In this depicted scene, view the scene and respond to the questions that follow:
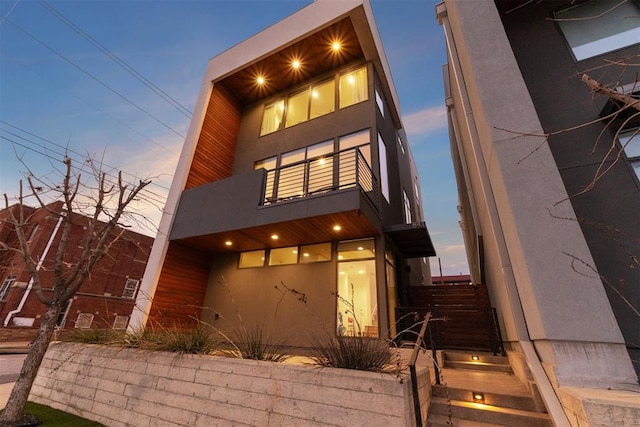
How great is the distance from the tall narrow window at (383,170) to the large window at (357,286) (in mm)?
2024

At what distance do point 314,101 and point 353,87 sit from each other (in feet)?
4.87

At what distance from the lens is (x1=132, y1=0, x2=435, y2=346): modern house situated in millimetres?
6742

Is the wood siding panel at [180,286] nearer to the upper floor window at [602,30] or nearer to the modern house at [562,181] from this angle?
the modern house at [562,181]

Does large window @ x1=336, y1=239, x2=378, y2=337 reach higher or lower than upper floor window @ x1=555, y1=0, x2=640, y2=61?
lower

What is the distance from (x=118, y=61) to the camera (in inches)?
385

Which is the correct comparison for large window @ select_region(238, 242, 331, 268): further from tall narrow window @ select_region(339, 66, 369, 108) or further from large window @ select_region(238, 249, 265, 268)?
tall narrow window @ select_region(339, 66, 369, 108)

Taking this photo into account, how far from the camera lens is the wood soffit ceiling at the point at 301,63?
29.1 ft

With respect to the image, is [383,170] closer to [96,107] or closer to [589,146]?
[589,146]

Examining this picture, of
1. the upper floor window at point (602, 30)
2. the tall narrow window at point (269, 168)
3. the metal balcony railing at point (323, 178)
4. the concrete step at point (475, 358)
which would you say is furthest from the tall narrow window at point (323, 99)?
the concrete step at point (475, 358)

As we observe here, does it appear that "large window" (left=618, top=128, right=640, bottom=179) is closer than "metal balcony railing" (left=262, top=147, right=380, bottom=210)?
Yes

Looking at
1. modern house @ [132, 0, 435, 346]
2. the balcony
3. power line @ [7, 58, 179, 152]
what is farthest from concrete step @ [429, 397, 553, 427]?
power line @ [7, 58, 179, 152]

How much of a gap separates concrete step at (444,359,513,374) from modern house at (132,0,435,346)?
1.50m

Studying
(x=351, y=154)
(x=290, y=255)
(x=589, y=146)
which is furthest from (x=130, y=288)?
(x=589, y=146)

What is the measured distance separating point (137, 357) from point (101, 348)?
113 cm
